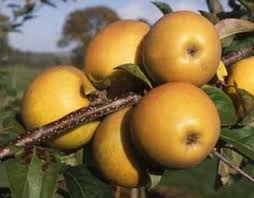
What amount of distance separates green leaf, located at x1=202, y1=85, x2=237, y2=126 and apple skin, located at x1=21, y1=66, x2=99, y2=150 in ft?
0.66

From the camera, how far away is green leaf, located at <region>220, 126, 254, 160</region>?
899 millimetres

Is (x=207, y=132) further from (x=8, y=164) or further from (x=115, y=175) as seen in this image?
(x=8, y=164)

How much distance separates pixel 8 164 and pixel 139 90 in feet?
0.80

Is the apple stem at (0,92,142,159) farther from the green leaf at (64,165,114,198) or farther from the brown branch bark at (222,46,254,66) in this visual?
the brown branch bark at (222,46,254,66)

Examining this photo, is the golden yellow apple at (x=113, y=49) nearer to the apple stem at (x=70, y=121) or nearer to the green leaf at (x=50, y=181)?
the apple stem at (x=70, y=121)

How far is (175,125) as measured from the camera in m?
0.81

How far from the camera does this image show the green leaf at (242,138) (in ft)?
2.95

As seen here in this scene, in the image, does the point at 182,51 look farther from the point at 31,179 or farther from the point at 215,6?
the point at 215,6

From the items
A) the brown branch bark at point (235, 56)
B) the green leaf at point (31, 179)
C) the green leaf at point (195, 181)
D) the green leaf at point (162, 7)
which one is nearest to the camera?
the green leaf at point (31, 179)

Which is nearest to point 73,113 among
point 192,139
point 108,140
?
point 108,140

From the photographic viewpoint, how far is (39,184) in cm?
83

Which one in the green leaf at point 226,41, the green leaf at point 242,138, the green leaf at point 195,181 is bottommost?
the green leaf at point 195,181

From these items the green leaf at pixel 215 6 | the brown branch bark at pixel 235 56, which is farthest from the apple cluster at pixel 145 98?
the green leaf at pixel 215 6

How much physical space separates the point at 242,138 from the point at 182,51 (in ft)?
0.58
